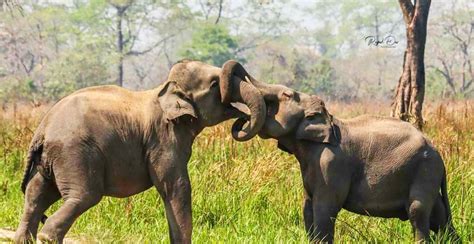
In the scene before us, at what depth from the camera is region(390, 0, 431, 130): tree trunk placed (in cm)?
1031

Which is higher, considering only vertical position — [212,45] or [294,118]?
[294,118]

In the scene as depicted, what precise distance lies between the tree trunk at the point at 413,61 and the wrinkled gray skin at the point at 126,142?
5.65 meters

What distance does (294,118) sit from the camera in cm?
511

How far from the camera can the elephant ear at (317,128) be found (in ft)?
16.6

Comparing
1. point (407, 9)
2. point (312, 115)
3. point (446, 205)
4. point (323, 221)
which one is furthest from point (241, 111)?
point (407, 9)

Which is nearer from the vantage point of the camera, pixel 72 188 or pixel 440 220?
pixel 72 188

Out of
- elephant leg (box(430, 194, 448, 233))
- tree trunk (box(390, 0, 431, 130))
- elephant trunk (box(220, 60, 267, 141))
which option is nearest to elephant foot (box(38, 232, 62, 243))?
elephant trunk (box(220, 60, 267, 141))

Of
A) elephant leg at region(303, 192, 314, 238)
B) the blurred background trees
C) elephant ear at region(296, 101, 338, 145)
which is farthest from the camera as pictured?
the blurred background trees

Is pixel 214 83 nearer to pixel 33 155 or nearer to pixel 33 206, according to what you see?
pixel 33 155

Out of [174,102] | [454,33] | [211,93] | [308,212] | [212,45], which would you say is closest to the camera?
[174,102]

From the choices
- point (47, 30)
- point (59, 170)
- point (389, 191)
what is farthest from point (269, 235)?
point (47, 30)

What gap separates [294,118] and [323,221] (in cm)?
67

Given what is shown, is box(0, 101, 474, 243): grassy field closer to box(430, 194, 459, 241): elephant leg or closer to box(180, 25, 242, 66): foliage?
box(430, 194, 459, 241): elephant leg

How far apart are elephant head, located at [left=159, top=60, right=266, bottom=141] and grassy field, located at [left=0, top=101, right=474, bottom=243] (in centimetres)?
88
